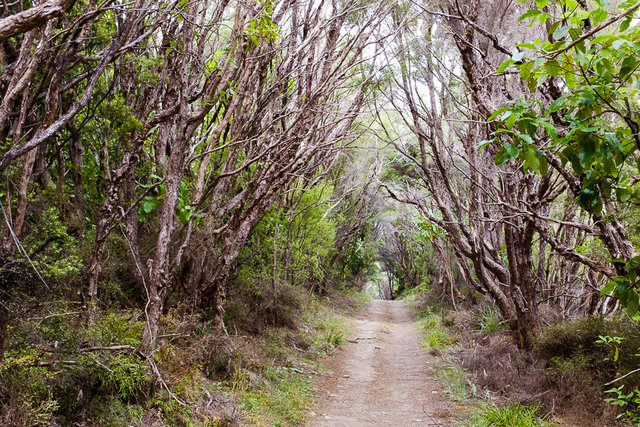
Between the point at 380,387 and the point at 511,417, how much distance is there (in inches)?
93.9

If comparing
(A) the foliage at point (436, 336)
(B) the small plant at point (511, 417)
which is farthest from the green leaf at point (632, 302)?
(A) the foliage at point (436, 336)

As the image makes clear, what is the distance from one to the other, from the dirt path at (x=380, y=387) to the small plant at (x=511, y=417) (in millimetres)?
383

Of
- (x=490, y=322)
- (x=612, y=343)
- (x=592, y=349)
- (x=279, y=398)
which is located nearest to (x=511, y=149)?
(x=612, y=343)

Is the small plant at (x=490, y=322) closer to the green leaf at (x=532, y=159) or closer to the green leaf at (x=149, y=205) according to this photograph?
the green leaf at (x=149, y=205)

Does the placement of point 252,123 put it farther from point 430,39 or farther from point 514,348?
point 514,348

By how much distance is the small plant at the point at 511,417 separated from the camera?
14.4ft

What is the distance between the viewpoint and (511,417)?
4.45 m

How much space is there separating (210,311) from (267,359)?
3.59ft

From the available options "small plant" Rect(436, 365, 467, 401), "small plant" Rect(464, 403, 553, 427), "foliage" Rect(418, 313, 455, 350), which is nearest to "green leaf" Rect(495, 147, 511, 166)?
"small plant" Rect(464, 403, 553, 427)

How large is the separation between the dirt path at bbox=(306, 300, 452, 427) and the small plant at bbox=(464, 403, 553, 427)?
15.1 inches

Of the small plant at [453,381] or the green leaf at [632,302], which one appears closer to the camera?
the green leaf at [632,302]

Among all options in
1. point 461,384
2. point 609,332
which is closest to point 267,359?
point 461,384

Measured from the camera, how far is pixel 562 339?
5.48 meters

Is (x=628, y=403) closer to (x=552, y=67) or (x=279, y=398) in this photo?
(x=279, y=398)
